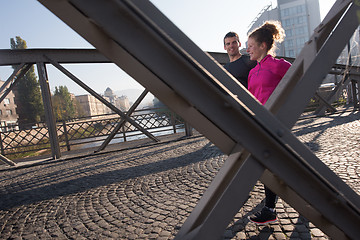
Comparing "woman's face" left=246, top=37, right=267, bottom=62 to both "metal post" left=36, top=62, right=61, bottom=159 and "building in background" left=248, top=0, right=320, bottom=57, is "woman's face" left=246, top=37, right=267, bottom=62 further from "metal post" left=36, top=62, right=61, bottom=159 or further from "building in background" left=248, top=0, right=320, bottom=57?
"building in background" left=248, top=0, right=320, bottom=57

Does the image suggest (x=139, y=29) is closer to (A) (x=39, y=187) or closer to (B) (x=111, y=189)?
(B) (x=111, y=189)

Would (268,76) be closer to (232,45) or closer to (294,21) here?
(232,45)

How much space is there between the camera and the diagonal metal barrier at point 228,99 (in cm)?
83

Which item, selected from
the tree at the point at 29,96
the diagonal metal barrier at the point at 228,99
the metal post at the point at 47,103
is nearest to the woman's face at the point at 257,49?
the diagonal metal barrier at the point at 228,99

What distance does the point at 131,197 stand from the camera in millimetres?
3035

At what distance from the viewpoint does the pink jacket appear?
1.94 metres

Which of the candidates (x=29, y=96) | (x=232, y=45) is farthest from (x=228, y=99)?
(x=29, y=96)

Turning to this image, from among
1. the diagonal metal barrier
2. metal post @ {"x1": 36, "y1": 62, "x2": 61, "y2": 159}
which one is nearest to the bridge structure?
the diagonal metal barrier

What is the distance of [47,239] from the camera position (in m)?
2.19

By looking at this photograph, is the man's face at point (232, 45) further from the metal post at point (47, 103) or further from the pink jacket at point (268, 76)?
the metal post at point (47, 103)

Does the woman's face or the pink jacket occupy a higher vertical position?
the woman's face

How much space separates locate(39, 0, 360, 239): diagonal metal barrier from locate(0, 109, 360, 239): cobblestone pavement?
99cm

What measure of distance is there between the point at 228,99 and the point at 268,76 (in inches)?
48.7

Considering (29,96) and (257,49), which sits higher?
(29,96)
